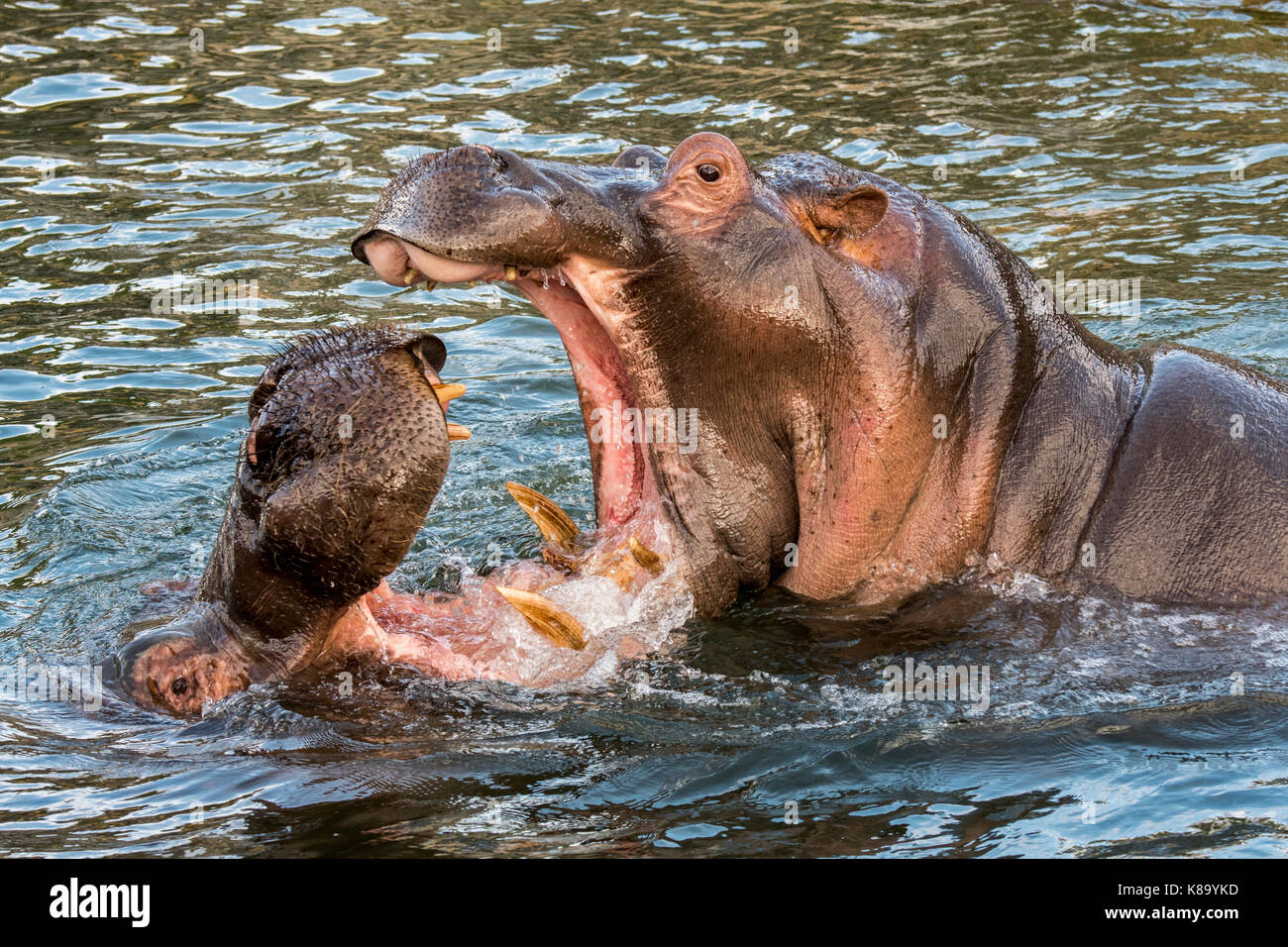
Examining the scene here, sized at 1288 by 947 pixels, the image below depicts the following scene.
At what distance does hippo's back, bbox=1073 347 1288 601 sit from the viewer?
4.51 m

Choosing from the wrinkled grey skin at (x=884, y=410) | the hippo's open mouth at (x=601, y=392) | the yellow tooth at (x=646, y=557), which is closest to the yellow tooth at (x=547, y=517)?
the hippo's open mouth at (x=601, y=392)

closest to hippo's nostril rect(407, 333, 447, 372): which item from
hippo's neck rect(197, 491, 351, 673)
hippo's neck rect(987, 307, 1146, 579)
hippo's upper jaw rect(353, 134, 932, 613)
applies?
hippo's upper jaw rect(353, 134, 932, 613)

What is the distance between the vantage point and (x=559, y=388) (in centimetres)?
868

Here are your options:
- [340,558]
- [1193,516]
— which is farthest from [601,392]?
[1193,516]

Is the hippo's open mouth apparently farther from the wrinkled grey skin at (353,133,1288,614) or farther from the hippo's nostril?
the hippo's nostril

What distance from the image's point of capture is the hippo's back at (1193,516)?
4.51 metres

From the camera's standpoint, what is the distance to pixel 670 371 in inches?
178

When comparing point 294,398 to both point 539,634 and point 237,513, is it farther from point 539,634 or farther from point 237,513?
point 539,634

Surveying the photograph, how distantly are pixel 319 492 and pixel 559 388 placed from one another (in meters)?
4.70

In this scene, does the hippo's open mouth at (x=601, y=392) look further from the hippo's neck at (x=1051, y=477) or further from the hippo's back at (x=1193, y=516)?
the hippo's back at (x=1193, y=516)

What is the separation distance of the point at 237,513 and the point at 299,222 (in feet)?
23.3

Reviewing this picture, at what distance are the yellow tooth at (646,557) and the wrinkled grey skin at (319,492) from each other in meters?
0.70

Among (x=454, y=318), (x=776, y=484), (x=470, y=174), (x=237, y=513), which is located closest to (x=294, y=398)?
(x=237, y=513)

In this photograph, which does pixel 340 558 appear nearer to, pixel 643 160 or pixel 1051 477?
pixel 643 160
